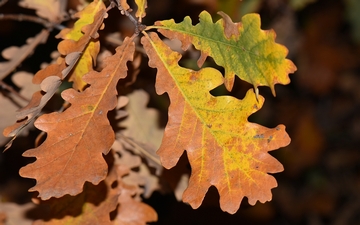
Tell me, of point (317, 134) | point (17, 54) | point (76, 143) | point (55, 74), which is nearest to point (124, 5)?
point (55, 74)

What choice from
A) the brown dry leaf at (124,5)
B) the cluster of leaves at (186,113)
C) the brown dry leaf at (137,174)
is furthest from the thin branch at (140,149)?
the brown dry leaf at (124,5)

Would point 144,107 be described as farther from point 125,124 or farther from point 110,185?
point 110,185

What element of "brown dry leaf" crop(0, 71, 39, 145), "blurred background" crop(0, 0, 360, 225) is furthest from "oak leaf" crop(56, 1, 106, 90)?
"blurred background" crop(0, 0, 360, 225)

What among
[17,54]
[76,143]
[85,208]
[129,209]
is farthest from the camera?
[17,54]

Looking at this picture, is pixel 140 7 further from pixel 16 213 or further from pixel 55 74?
pixel 16 213

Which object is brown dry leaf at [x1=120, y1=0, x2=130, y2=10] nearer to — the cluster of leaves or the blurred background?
the cluster of leaves

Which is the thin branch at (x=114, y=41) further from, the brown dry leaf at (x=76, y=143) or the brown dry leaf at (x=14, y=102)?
the brown dry leaf at (x=76, y=143)

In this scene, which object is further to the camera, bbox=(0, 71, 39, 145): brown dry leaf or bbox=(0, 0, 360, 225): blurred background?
bbox=(0, 0, 360, 225): blurred background
